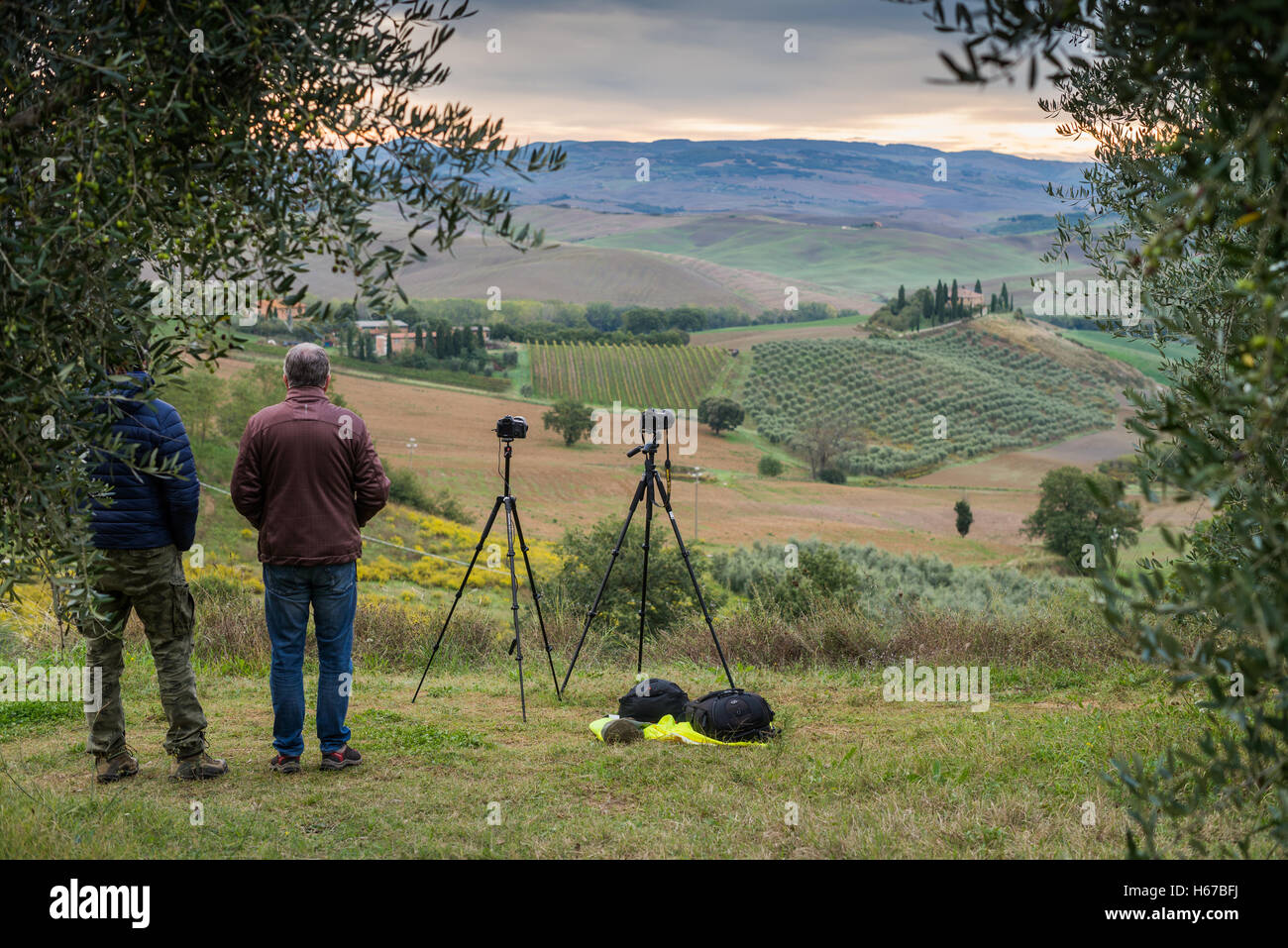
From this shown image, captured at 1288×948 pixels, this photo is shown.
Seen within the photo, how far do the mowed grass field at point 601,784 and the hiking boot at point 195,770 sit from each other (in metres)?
0.08

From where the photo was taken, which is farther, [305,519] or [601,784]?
[601,784]

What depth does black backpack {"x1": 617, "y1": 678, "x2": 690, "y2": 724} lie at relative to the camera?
20.2 ft

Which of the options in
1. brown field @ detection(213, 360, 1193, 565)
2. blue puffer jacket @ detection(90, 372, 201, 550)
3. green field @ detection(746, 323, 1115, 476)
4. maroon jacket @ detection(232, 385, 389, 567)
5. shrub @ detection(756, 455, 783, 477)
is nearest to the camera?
blue puffer jacket @ detection(90, 372, 201, 550)

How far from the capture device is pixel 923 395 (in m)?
91.6

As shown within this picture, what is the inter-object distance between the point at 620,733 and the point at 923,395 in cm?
9010

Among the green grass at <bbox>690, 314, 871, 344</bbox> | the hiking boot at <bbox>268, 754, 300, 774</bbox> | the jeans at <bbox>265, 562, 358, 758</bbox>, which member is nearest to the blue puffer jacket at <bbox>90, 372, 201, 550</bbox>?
the jeans at <bbox>265, 562, 358, 758</bbox>

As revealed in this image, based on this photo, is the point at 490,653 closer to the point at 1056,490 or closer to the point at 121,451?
the point at 121,451

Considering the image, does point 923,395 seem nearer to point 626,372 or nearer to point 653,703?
point 626,372

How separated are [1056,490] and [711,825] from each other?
5263 centimetres

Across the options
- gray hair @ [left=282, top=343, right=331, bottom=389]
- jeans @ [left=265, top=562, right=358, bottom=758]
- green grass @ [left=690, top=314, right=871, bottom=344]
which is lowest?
jeans @ [left=265, top=562, right=358, bottom=758]

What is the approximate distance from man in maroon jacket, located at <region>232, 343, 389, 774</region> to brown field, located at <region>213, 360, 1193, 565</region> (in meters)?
37.2

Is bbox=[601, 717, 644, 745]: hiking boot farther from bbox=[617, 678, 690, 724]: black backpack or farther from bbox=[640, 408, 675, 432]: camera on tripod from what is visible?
bbox=[640, 408, 675, 432]: camera on tripod

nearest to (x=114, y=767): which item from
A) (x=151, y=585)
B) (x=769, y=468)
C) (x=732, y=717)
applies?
(x=151, y=585)

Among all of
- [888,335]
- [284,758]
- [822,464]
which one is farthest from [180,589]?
[888,335]
